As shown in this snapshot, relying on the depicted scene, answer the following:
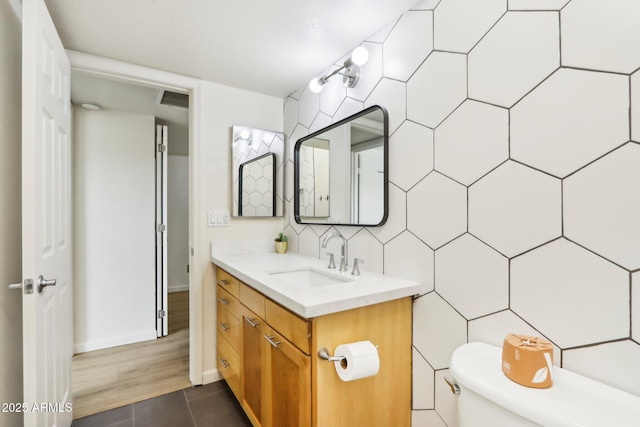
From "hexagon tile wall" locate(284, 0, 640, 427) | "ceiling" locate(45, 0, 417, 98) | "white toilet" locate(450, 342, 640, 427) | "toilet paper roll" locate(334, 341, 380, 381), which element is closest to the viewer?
"white toilet" locate(450, 342, 640, 427)

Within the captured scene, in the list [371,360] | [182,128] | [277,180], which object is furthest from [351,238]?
[182,128]

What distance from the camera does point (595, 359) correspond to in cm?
78

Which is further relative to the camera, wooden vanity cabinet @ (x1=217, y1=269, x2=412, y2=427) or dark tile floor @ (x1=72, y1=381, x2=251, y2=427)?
dark tile floor @ (x1=72, y1=381, x2=251, y2=427)

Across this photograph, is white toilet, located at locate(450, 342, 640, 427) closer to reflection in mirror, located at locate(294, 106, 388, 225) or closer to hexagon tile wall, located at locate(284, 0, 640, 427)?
hexagon tile wall, located at locate(284, 0, 640, 427)

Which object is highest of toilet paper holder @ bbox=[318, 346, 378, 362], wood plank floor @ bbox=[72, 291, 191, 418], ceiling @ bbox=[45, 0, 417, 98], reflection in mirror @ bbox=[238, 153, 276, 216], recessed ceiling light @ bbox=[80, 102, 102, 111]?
ceiling @ bbox=[45, 0, 417, 98]

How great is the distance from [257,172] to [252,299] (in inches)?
44.3

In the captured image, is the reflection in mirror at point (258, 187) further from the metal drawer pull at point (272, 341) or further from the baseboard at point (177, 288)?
the baseboard at point (177, 288)

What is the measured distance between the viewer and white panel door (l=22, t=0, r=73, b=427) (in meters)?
1.04

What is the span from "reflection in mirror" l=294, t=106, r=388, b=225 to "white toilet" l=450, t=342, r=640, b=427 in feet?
2.49

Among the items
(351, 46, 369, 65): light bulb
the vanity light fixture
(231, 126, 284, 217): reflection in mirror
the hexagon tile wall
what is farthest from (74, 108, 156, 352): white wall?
the hexagon tile wall

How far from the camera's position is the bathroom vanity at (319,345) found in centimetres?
103

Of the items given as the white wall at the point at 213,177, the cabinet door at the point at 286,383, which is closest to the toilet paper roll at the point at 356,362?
the cabinet door at the point at 286,383

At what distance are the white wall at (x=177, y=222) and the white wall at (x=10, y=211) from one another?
3.29m

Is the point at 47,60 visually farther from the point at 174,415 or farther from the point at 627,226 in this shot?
the point at 627,226
